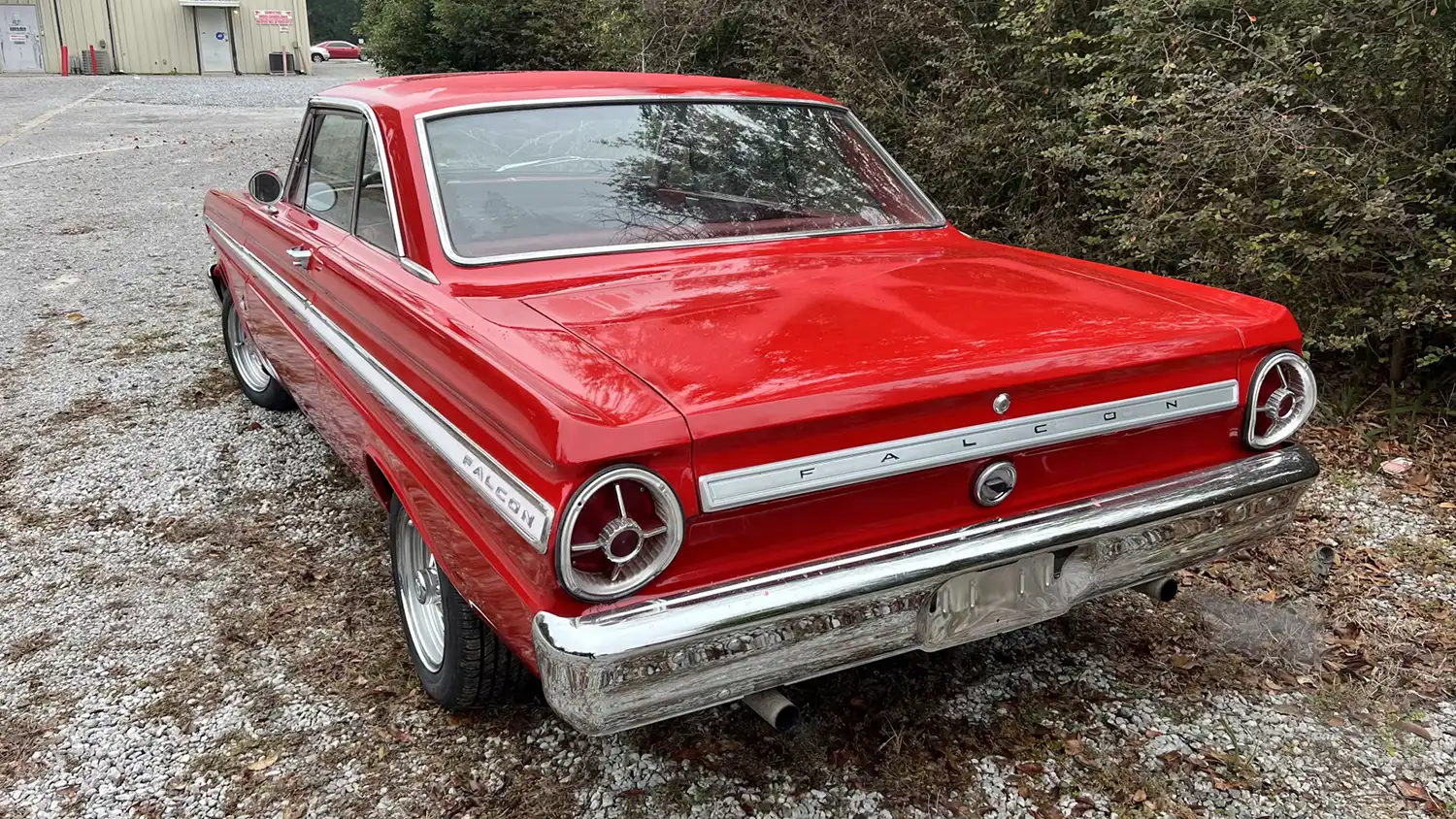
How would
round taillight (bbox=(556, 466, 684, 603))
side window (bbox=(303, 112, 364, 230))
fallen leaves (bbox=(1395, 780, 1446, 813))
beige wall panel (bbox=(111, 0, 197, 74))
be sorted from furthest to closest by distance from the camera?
beige wall panel (bbox=(111, 0, 197, 74)) → side window (bbox=(303, 112, 364, 230)) → fallen leaves (bbox=(1395, 780, 1446, 813)) → round taillight (bbox=(556, 466, 684, 603))

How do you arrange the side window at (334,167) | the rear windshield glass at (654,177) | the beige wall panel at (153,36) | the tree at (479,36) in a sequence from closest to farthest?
the rear windshield glass at (654,177)
the side window at (334,167)
the tree at (479,36)
the beige wall panel at (153,36)

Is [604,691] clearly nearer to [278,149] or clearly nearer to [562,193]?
[562,193]

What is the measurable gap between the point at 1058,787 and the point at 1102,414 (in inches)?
36.3

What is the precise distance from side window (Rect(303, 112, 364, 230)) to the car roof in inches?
4.1

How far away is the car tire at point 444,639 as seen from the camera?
2.43 metres

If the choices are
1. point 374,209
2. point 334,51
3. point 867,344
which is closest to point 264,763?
point 374,209

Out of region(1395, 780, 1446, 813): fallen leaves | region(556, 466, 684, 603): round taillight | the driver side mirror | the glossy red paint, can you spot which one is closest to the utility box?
the driver side mirror

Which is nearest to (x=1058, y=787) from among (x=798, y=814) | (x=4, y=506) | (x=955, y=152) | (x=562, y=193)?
(x=798, y=814)

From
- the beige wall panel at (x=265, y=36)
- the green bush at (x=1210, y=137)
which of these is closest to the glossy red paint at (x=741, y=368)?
the green bush at (x=1210, y=137)

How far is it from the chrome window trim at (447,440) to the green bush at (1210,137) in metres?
3.41

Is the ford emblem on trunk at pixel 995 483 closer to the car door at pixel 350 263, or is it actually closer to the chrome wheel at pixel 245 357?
the car door at pixel 350 263

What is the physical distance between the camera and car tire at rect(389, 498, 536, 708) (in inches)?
95.8

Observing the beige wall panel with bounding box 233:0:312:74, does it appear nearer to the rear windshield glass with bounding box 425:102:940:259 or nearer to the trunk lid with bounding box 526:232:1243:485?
the rear windshield glass with bounding box 425:102:940:259

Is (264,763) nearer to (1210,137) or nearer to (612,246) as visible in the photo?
(612,246)
